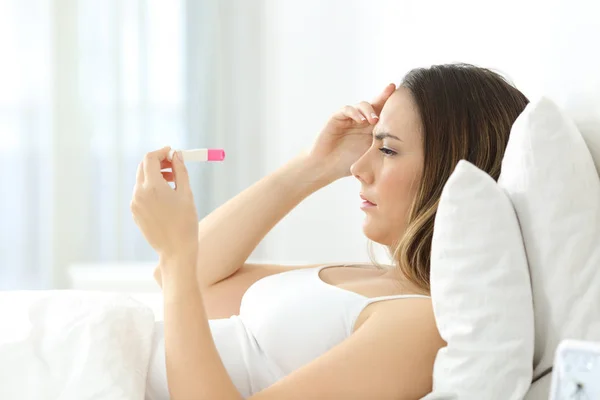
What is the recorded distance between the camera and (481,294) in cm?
100

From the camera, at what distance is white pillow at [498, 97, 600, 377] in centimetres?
99

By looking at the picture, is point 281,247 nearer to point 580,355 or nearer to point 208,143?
point 208,143

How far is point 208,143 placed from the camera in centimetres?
345

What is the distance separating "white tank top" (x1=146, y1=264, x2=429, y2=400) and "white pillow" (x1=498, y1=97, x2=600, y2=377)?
264 mm

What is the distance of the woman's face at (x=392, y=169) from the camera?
1368mm

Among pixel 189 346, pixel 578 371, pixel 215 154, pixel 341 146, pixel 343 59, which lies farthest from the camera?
pixel 343 59

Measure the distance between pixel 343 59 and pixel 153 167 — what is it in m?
2.22

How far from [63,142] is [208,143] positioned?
2.05 feet

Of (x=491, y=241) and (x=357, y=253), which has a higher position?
(x=491, y=241)

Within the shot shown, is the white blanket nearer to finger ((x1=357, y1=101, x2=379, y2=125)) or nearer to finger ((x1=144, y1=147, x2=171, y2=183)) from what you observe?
finger ((x1=144, y1=147, x2=171, y2=183))

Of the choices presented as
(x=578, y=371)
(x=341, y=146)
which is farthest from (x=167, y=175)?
(x=578, y=371)

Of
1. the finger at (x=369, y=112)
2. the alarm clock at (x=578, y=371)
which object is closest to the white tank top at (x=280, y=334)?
the finger at (x=369, y=112)

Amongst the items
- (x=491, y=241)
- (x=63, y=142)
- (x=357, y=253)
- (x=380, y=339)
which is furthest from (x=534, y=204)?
Result: (x=63, y=142)

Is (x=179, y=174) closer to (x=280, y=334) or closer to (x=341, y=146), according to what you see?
(x=280, y=334)
